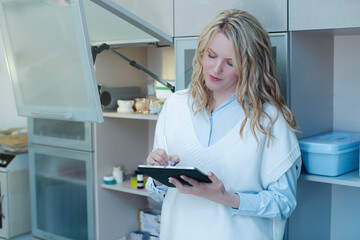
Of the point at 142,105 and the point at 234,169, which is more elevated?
the point at 142,105

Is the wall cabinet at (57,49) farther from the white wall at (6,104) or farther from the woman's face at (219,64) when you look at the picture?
the white wall at (6,104)

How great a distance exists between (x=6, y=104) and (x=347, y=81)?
9.30ft

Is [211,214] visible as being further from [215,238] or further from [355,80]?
[355,80]

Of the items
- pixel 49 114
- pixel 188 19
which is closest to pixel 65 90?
pixel 49 114

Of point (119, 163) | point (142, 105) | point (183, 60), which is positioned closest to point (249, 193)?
point (183, 60)

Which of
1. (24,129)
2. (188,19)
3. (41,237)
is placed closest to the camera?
(188,19)

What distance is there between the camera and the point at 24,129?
3.52 meters

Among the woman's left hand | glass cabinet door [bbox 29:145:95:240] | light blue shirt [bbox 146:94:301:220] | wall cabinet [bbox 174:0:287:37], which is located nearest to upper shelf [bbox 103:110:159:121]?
glass cabinet door [bbox 29:145:95:240]

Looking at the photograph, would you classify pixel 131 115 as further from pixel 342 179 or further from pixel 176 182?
pixel 342 179

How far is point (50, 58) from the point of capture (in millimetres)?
2213

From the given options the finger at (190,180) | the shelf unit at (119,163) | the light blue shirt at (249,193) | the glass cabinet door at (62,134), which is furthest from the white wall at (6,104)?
the finger at (190,180)

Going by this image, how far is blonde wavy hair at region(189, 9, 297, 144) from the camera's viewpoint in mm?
1527

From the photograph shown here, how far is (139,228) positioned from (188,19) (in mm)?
1564

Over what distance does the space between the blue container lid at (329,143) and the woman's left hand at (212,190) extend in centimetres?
44
